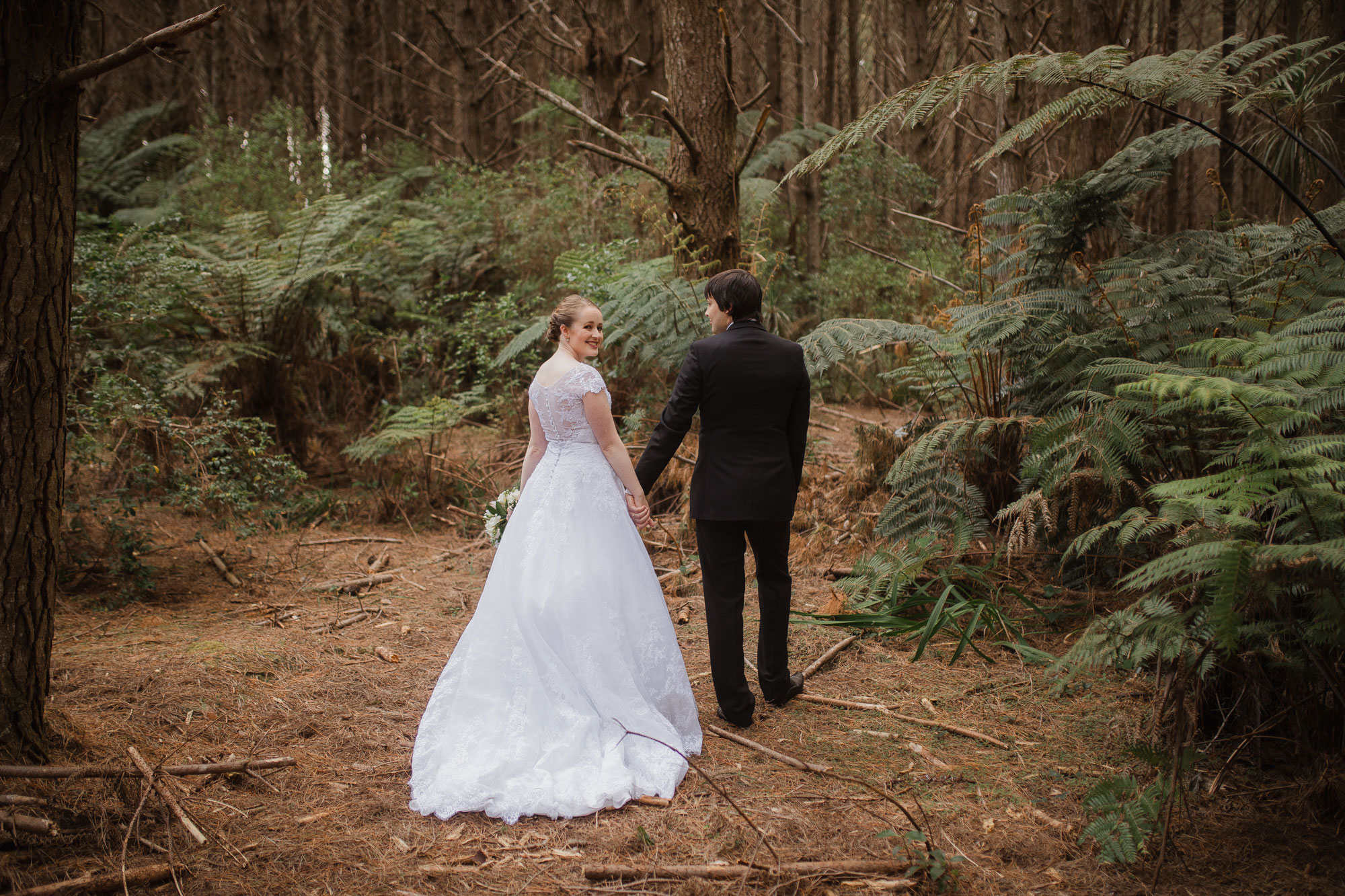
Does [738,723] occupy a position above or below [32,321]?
below

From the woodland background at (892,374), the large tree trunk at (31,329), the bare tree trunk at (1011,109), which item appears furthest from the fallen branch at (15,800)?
the bare tree trunk at (1011,109)

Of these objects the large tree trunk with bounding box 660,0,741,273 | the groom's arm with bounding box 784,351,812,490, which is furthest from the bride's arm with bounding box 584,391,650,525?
the large tree trunk with bounding box 660,0,741,273

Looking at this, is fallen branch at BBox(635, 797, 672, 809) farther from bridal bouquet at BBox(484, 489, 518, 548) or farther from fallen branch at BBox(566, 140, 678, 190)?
fallen branch at BBox(566, 140, 678, 190)

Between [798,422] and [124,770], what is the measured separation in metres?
2.97

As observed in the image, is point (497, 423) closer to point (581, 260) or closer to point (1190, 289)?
point (581, 260)

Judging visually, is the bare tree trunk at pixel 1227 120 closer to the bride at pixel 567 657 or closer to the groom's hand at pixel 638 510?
the groom's hand at pixel 638 510

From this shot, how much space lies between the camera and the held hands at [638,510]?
4062mm

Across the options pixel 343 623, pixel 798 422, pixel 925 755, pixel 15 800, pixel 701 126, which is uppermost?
pixel 701 126

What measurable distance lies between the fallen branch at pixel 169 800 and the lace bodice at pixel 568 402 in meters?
2.02

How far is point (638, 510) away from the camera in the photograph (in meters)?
4.07

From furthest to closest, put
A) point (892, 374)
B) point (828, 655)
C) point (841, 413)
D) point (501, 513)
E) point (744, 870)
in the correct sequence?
point (841, 413), point (892, 374), point (501, 513), point (828, 655), point (744, 870)

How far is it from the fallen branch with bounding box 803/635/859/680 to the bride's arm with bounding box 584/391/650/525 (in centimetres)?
135

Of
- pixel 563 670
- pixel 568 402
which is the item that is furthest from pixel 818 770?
pixel 568 402

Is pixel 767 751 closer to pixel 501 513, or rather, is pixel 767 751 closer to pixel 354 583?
pixel 501 513
